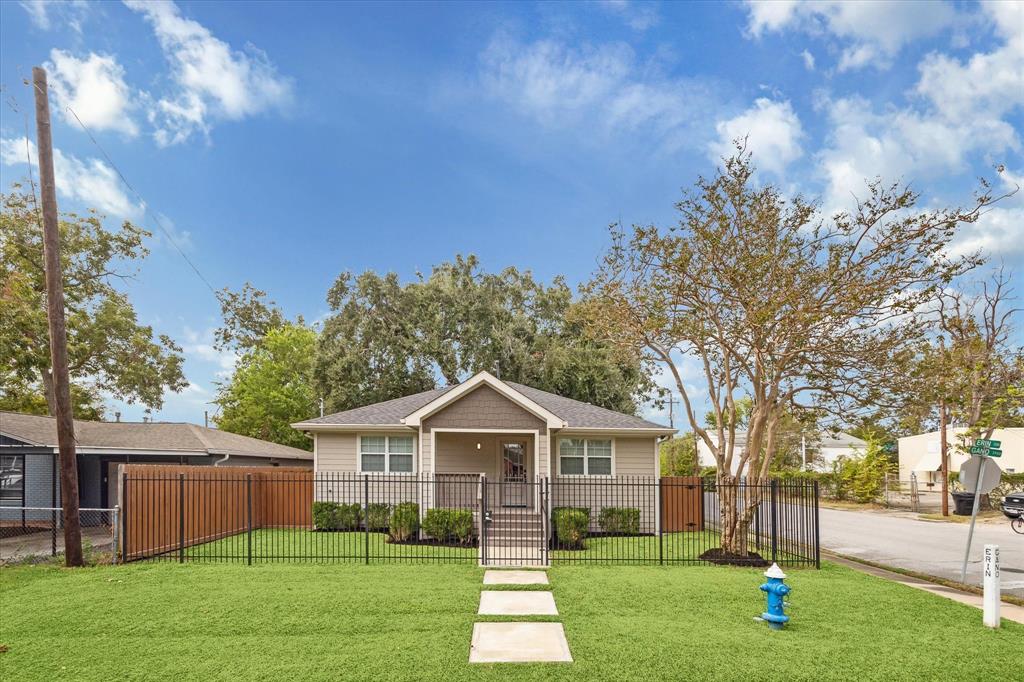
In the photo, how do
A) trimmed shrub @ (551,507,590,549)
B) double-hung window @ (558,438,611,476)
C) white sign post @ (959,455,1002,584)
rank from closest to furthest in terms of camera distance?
white sign post @ (959,455,1002,584) → trimmed shrub @ (551,507,590,549) → double-hung window @ (558,438,611,476)

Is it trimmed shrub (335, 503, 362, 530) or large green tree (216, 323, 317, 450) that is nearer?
trimmed shrub (335, 503, 362, 530)

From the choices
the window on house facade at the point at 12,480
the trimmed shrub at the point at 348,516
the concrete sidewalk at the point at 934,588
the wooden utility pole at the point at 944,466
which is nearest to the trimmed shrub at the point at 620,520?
the concrete sidewalk at the point at 934,588

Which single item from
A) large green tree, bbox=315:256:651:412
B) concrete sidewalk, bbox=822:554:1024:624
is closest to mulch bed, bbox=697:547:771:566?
→ concrete sidewalk, bbox=822:554:1024:624

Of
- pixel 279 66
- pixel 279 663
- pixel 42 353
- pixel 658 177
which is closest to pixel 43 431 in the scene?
pixel 42 353

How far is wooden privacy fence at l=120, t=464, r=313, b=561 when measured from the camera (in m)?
13.6

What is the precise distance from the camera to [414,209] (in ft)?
109

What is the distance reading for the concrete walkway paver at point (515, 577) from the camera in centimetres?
1152

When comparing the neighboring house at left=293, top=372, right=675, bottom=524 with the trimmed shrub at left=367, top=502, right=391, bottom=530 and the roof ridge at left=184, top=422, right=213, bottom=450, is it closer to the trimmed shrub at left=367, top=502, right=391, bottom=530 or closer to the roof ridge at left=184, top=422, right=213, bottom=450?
the trimmed shrub at left=367, top=502, right=391, bottom=530

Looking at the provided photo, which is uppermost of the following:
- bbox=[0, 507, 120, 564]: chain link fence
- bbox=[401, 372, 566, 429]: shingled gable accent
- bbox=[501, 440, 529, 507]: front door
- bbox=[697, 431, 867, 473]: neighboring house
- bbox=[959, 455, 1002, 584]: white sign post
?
bbox=[401, 372, 566, 429]: shingled gable accent

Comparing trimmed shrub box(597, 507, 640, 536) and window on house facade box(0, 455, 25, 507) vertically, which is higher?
window on house facade box(0, 455, 25, 507)

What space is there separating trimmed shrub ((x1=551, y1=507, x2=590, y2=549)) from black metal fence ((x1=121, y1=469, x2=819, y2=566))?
0.08 ft

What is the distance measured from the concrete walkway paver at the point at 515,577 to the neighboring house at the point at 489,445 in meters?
5.72

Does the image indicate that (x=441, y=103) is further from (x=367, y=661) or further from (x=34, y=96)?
(x=367, y=661)

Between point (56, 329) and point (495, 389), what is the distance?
982 centimetres
